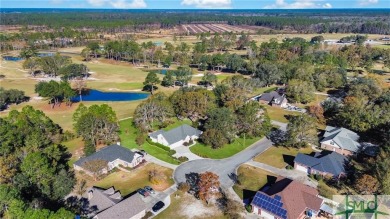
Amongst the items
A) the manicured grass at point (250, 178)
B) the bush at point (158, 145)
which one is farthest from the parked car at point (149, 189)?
the bush at point (158, 145)

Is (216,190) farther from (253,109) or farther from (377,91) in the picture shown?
(377,91)

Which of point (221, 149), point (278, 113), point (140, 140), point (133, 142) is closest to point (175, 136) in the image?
point (140, 140)

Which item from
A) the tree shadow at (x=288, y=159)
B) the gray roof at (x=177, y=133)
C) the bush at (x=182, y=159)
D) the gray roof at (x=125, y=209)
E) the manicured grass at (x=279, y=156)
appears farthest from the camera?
the gray roof at (x=177, y=133)

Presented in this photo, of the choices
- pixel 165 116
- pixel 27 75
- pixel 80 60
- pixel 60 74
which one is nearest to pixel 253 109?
pixel 165 116

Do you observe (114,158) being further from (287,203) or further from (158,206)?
(287,203)

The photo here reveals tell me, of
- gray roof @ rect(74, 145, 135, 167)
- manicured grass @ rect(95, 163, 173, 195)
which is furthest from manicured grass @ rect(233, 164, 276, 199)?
gray roof @ rect(74, 145, 135, 167)

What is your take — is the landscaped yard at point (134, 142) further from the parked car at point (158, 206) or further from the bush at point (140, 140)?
the parked car at point (158, 206)

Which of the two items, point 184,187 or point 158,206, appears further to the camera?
point 184,187
